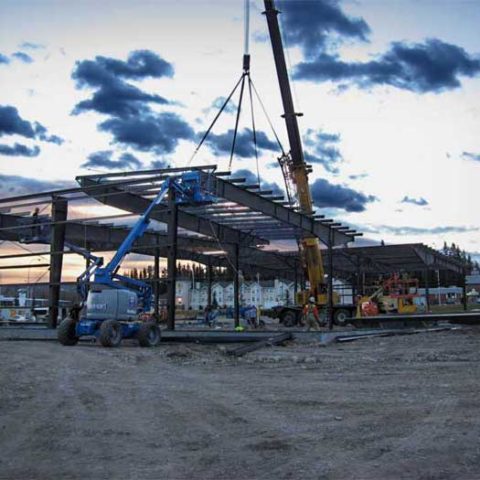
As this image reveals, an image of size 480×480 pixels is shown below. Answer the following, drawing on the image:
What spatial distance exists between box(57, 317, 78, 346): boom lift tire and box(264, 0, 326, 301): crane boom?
13960 millimetres

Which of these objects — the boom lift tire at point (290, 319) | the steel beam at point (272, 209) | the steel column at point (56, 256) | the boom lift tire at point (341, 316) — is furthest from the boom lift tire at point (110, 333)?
the boom lift tire at point (290, 319)

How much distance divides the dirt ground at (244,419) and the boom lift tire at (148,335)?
5.26 m

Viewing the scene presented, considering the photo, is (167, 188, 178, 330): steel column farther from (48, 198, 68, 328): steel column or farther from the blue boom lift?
(48, 198, 68, 328): steel column

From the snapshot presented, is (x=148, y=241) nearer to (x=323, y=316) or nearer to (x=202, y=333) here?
(x=323, y=316)

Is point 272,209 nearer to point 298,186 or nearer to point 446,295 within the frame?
point 298,186

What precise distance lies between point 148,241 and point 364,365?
80.2ft

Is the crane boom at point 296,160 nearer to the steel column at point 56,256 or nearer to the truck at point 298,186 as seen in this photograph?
the truck at point 298,186

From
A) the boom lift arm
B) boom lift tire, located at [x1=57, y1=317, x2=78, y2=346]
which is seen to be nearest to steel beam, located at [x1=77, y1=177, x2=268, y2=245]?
the boom lift arm

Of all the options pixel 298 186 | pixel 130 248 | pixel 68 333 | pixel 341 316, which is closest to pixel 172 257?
pixel 130 248

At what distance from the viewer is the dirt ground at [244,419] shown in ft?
19.5

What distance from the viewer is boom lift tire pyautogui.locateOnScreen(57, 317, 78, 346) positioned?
20906 mm

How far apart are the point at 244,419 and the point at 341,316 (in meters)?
28.7

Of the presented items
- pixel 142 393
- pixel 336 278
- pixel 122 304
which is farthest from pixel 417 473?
pixel 336 278

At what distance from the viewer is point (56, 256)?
28109 millimetres
